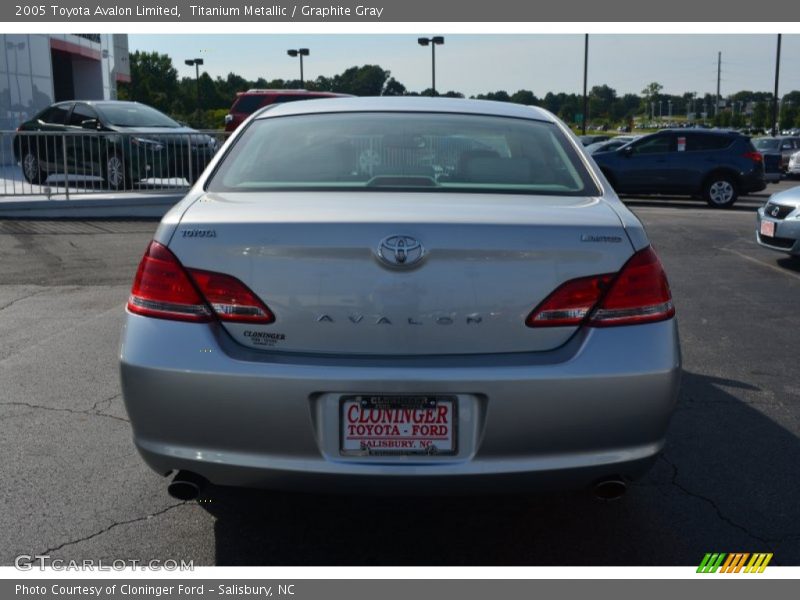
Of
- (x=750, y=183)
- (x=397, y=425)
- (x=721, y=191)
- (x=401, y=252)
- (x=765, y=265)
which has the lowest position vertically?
(x=765, y=265)

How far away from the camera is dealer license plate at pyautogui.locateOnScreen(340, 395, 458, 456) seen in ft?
9.48

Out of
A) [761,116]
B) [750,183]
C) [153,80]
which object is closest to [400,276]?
[750,183]

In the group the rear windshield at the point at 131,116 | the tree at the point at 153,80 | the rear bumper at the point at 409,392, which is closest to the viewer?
the rear bumper at the point at 409,392

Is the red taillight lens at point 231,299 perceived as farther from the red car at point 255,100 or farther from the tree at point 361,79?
the tree at point 361,79

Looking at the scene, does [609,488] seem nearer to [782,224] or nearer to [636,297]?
[636,297]

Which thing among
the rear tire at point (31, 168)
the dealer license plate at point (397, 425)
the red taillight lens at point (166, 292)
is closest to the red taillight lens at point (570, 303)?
the dealer license plate at point (397, 425)

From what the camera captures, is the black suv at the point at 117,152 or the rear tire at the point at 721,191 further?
the rear tire at the point at 721,191

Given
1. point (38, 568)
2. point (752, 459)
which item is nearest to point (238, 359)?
point (38, 568)

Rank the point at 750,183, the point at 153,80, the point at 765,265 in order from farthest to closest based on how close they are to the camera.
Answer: the point at 153,80 < the point at 750,183 < the point at 765,265

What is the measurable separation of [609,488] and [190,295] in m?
1.50

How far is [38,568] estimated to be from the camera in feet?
10.6

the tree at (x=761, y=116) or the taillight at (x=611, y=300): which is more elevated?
the tree at (x=761, y=116)

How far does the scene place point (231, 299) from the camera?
2.99 meters

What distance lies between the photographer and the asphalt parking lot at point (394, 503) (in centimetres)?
338
